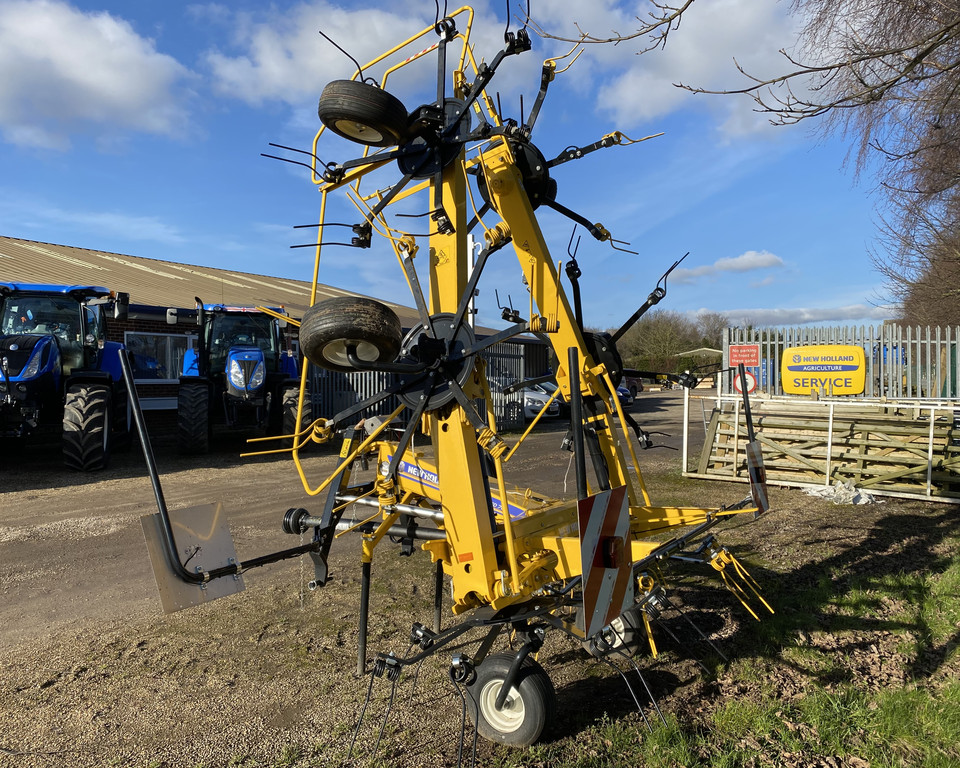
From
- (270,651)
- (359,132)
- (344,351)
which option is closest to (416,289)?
(344,351)

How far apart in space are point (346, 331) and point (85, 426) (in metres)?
9.05

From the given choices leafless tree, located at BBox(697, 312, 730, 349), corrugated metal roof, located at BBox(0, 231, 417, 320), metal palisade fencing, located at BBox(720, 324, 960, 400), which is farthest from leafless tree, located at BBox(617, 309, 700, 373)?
metal palisade fencing, located at BBox(720, 324, 960, 400)

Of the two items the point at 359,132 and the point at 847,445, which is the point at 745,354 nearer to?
the point at 847,445

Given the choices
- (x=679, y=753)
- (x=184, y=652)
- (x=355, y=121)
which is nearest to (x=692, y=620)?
(x=679, y=753)

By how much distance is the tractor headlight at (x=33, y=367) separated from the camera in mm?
9820

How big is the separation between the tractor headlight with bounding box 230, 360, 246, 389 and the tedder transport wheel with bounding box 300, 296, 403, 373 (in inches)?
401

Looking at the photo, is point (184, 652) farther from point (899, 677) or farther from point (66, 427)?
point (66, 427)

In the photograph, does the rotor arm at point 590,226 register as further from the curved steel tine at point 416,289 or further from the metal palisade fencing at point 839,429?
the metal palisade fencing at point 839,429

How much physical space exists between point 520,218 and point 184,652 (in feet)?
10.9

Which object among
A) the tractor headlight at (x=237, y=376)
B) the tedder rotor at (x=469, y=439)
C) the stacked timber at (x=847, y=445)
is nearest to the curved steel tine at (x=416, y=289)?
the tedder rotor at (x=469, y=439)

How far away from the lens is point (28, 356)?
32.6ft

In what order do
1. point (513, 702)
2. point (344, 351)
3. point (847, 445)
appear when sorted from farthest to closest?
point (847, 445) < point (513, 702) < point (344, 351)

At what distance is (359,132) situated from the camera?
3.27 meters

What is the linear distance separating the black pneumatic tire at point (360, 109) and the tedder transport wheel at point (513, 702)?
260cm
